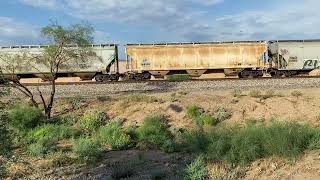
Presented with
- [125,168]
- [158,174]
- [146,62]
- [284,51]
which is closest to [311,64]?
[284,51]

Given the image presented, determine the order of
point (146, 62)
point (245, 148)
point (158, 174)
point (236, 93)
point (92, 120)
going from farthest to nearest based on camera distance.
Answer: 1. point (146, 62)
2. point (236, 93)
3. point (92, 120)
4. point (158, 174)
5. point (245, 148)

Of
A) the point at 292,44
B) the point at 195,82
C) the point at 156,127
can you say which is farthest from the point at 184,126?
the point at 292,44

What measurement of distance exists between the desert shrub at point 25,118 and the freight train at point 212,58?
14520 millimetres

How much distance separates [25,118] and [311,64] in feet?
83.4

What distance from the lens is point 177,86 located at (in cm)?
2945

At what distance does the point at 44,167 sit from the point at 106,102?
1038 centimetres

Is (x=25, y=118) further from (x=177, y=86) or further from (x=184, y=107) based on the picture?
(x=177, y=86)

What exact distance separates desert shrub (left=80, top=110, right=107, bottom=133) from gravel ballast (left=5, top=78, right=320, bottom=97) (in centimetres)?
455

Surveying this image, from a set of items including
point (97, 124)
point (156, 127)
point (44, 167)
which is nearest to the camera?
point (44, 167)

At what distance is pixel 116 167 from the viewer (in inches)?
558

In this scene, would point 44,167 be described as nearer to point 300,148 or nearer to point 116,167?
point 116,167

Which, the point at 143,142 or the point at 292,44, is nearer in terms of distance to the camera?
the point at 143,142

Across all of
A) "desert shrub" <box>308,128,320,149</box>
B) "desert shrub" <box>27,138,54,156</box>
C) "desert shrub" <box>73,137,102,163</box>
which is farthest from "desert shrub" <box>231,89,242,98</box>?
"desert shrub" <box>308,128,320,149</box>

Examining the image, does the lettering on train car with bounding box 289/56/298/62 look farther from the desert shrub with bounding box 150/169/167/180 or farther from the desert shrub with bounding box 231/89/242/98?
the desert shrub with bounding box 150/169/167/180
